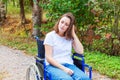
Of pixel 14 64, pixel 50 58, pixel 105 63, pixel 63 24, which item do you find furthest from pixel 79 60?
pixel 14 64

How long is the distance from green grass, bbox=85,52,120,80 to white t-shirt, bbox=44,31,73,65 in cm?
228

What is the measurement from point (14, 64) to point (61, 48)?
3.67 m

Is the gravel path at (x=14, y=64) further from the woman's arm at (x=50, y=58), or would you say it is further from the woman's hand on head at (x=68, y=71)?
the woman's hand on head at (x=68, y=71)

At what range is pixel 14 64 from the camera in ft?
26.5

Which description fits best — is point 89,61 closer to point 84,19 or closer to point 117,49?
point 117,49

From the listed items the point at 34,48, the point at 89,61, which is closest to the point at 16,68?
the point at 89,61

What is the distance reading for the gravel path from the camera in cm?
680

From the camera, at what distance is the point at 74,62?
4.91m

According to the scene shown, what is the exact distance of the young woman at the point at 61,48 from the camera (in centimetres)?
450

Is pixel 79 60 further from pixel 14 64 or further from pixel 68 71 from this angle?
pixel 14 64

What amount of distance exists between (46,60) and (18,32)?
1054cm

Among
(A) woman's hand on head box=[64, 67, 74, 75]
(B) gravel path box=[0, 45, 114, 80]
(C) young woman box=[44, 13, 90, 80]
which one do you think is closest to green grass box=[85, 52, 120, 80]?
(B) gravel path box=[0, 45, 114, 80]

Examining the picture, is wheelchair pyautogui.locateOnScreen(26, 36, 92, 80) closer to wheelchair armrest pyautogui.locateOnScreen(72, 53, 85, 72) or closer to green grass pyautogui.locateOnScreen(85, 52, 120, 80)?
wheelchair armrest pyautogui.locateOnScreen(72, 53, 85, 72)

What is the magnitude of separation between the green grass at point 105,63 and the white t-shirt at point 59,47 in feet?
7.49
